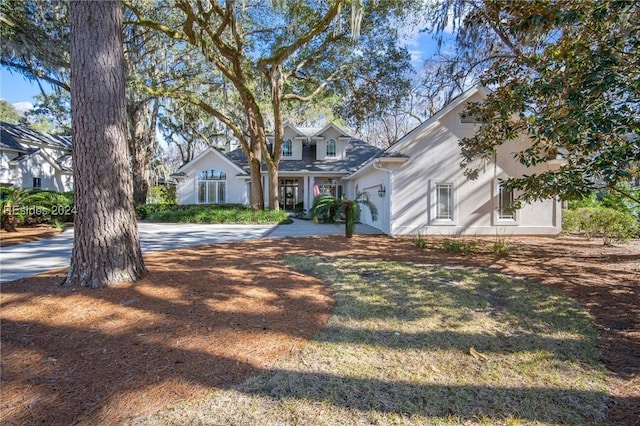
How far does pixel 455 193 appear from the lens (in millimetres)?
11781

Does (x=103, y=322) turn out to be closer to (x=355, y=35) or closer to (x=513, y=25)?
(x=513, y=25)

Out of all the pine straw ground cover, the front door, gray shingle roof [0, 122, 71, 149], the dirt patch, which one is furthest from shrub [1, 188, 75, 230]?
the front door

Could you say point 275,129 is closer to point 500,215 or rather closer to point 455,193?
point 455,193

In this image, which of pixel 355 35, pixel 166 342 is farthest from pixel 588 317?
pixel 355 35

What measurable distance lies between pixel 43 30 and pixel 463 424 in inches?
727

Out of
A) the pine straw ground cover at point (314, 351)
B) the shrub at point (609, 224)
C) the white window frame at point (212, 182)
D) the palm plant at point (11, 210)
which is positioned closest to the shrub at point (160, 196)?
the white window frame at point (212, 182)

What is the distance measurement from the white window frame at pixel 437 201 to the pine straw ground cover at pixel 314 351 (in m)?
6.11

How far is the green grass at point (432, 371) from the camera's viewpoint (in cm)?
237

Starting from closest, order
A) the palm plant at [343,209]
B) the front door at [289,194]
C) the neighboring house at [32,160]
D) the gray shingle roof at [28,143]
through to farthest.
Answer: the palm plant at [343,209] < the neighboring house at [32,160] < the gray shingle roof at [28,143] < the front door at [289,194]

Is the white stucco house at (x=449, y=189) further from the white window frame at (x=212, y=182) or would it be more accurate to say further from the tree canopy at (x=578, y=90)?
the white window frame at (x=212, y=182)

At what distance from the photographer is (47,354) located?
298 centimetres

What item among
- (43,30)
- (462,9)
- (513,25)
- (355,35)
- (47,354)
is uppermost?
(43,30)

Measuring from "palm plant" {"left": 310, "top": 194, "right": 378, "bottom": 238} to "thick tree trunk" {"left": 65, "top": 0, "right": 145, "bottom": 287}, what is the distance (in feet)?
24.1

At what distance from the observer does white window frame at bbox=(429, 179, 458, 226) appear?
11773mm
